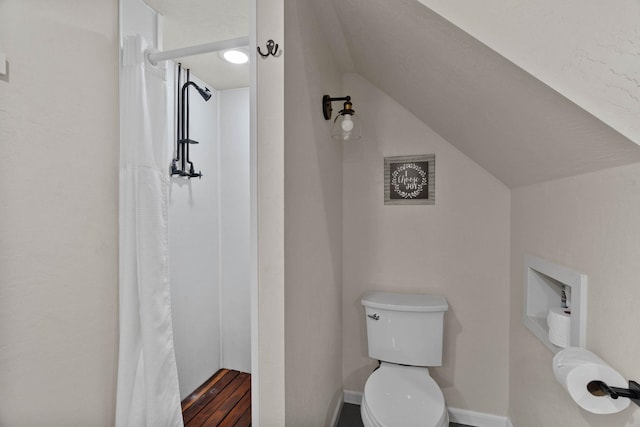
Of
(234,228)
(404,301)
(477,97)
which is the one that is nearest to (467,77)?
(477,97)

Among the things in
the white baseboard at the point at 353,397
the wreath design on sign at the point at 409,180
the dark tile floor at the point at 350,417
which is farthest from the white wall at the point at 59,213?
the wreath design on sign at the point at 409,180

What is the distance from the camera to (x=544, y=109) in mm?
829

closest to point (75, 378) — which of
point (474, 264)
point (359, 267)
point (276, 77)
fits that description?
point (276, 77)

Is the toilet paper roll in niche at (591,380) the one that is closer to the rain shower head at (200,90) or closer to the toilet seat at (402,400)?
the toilet seat at (402,400)

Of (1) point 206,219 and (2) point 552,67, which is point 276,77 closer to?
(2) point 552,67

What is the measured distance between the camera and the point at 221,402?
1473 millimetres

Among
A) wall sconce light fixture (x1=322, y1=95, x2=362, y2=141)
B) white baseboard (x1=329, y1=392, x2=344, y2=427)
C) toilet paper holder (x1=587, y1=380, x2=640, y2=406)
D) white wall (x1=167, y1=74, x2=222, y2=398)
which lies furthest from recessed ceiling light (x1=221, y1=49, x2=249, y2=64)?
white baseboard (x1=329, y1=392, x2=344, y2=427)

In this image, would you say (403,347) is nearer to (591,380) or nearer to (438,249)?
(438,249)

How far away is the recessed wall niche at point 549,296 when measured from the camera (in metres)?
0.96

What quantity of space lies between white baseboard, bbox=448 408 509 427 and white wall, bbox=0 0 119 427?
71.8 inches

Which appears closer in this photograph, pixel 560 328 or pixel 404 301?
pixel 560 328

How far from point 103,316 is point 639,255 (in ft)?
5.44

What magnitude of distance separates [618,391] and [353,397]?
1521mm

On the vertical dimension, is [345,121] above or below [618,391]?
above
